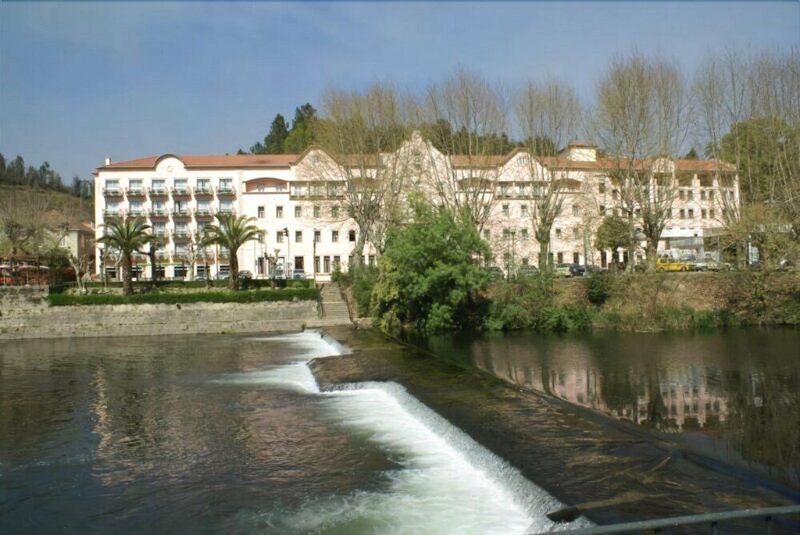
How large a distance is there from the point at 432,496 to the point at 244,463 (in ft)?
15.2

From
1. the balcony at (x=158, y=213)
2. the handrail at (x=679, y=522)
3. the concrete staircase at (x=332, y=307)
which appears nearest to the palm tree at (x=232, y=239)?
the concrete staircase at (x=332, y=307)

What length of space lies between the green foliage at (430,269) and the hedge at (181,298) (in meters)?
9.89

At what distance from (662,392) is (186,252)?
191ft

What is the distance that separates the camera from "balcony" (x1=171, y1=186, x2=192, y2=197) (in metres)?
69.8

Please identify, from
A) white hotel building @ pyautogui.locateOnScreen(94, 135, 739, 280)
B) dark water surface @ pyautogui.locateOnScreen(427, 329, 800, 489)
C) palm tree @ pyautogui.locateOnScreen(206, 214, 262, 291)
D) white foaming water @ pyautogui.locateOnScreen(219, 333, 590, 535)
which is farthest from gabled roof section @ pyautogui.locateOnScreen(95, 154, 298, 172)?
white foaming water @ pyautogui.locateOnScreen(219, 333, 590, 535)

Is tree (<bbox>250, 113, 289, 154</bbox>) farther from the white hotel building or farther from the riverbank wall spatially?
the riverbank wall

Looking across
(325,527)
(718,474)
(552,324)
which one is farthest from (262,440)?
(552,324)

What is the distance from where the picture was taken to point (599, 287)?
4162 centimetres

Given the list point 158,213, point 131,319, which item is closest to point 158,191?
point 158,213

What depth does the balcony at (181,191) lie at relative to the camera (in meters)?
69.8

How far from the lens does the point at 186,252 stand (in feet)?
229

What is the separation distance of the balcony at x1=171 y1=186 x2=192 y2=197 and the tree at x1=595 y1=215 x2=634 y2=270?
4125 centimetres

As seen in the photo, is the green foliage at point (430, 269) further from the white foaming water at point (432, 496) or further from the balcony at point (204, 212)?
the balcony at point (204, 212)

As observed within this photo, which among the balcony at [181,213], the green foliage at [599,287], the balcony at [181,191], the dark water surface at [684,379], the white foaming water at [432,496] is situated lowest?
the white foaming water at [432,496]
